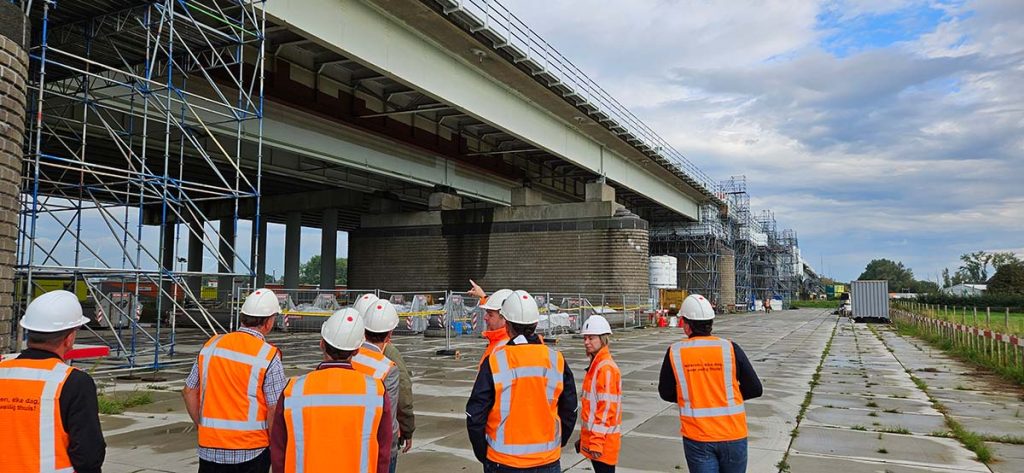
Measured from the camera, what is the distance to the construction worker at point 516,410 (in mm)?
3627

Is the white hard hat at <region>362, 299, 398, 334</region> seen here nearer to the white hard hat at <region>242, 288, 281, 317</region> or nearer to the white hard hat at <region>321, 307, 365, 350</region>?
the white hard hat at <region>242, 288, 281, 317</region>

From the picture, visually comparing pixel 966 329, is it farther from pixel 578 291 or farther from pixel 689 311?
pixel 689 311

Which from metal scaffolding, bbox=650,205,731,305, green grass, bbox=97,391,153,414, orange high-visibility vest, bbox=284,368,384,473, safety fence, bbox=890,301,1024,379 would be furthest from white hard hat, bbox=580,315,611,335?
metal scaffolding, bbox=650,205,731,305

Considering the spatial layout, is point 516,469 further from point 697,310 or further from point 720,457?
point 697,310

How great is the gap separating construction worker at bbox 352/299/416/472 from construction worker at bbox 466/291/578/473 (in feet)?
2.01

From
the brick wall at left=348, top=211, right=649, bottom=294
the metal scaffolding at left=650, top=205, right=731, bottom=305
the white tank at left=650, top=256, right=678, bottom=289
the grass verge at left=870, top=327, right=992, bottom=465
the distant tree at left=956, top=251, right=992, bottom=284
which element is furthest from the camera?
the distant tree at left=956, top=251, right=992, bottom=284

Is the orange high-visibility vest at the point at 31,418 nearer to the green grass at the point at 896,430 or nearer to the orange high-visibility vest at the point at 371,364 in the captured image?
the orange high-visibility vest at the point at 371,364

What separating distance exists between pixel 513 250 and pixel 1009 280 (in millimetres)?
71328

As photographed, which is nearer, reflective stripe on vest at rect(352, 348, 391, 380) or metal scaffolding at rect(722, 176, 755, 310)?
reflective stripe on vest at rect(352, 348, 391, 380)

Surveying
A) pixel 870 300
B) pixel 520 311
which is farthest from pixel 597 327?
pixel 870 300

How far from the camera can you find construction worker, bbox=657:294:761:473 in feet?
13.8

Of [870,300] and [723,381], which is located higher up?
[723,381]

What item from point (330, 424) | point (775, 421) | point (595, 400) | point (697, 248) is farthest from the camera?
point (697, 248)

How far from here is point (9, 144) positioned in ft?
26.2
